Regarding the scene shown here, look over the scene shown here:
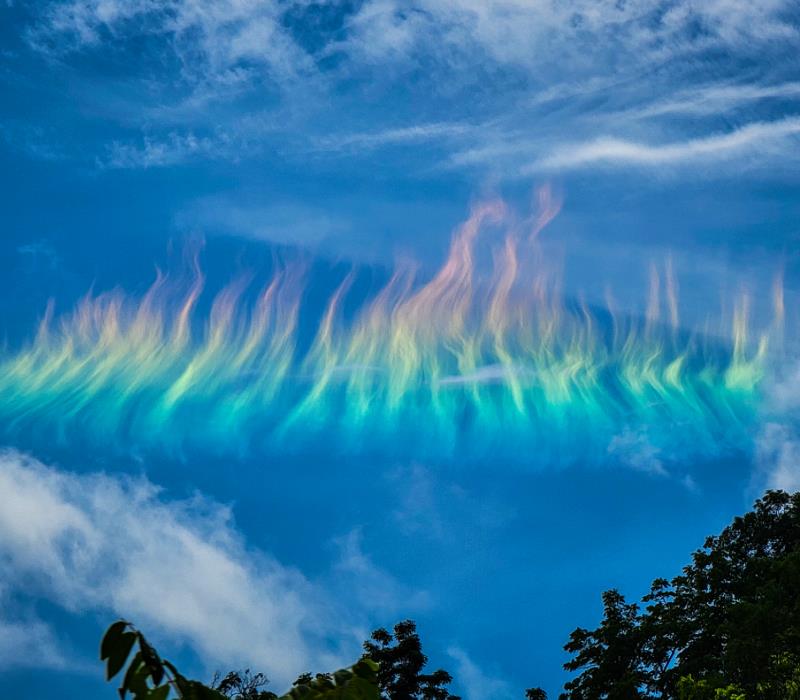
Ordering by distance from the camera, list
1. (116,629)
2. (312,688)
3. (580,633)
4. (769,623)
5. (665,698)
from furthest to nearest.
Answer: (580,633)
(665,698)
(769,623)
(312,688)
(116,629)

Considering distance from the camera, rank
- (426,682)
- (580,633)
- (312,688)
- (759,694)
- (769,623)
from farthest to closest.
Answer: (426,682), (580,633), (769,623), (759,694), (312,688)

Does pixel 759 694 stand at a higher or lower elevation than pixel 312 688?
higher

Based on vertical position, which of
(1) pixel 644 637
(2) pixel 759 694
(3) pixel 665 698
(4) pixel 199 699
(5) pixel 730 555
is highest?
(5) pixel 730 555

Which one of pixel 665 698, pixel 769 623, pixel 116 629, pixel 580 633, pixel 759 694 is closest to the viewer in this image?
pixel 116 629

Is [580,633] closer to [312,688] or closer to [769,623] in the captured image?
[769,623]

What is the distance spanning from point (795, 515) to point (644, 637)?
11.0m

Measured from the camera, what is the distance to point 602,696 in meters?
38.3

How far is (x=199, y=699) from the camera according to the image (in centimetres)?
359

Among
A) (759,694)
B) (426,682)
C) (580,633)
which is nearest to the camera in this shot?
(759,694)

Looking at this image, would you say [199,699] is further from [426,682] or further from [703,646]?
[426,682]

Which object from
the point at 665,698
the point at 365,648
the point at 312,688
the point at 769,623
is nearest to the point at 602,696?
the point at 665,698

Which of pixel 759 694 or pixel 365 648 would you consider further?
pixel 365 648

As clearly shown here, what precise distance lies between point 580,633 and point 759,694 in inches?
641

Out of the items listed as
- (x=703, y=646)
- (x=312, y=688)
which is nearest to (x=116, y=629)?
(x=312, y=688)
